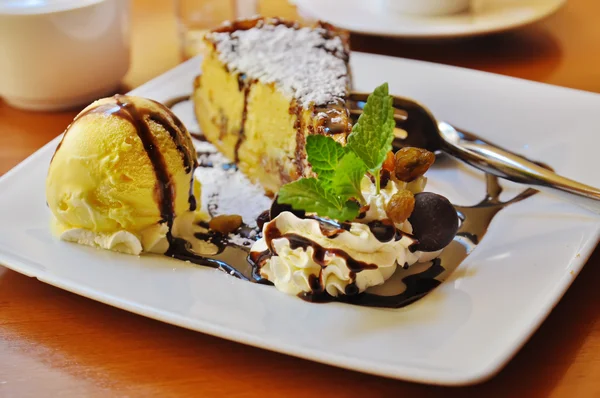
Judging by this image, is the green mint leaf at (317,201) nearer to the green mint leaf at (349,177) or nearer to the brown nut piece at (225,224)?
the green mint leaf at (349,177)

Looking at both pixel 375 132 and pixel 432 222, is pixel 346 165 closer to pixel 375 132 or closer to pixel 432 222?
pixel 375 132

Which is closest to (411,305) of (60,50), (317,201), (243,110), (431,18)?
(317,201)

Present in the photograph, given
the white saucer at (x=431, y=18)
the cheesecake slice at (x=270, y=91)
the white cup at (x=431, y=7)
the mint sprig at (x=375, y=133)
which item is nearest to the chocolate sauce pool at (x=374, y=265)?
the mint sprig at (x=375, y=133)

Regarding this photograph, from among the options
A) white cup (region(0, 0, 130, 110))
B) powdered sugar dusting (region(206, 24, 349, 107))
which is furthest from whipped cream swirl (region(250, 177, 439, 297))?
white cup (region(0, 0, 130, 110))

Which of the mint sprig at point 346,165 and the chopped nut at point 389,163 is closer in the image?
the mint sprig at point 346,165

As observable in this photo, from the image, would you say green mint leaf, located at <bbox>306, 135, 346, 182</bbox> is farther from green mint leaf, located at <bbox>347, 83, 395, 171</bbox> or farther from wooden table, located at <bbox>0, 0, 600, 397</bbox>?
wooden table, located at <bbox>0, 0, 600, 397</bbox>
